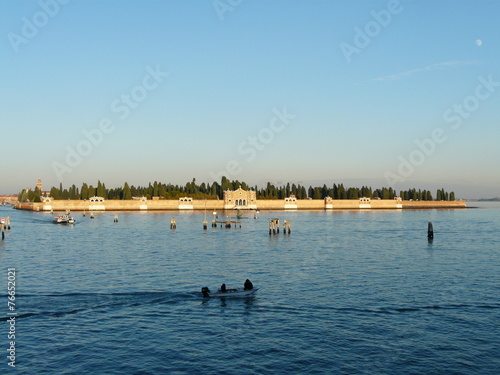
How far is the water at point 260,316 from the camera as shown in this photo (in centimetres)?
2020

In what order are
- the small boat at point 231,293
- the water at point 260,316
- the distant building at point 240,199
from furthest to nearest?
the distant building at point 240,199 < the small boat at point 231,293 < the water at point 260,316

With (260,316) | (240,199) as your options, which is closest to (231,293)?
(260,316)

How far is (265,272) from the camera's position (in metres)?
41.1

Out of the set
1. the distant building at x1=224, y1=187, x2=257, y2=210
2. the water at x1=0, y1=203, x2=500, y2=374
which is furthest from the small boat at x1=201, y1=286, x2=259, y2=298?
the distant building at x1=224, y1=187, x2=257, y2=210

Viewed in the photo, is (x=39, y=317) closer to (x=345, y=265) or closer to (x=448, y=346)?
(x=448, y=346)

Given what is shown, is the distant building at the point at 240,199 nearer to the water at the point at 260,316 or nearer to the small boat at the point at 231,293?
the water at the point at 260,316

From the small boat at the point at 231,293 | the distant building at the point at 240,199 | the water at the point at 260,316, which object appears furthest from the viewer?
the distant building at the point at 240,199

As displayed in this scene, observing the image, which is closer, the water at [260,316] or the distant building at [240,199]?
the water at [260,316]

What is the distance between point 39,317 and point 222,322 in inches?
379

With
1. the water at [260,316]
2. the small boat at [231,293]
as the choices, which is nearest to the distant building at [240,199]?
the water at [260,316]

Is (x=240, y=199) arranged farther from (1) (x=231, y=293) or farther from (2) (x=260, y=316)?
(2) (x=260, y=316)

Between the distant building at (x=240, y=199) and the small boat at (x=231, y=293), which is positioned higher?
the distant building at (x=240, y=199)

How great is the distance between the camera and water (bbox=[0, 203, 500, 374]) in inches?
795

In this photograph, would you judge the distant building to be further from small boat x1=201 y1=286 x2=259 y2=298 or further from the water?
small boat x1=201 y1=286 x2=259 y2=298
